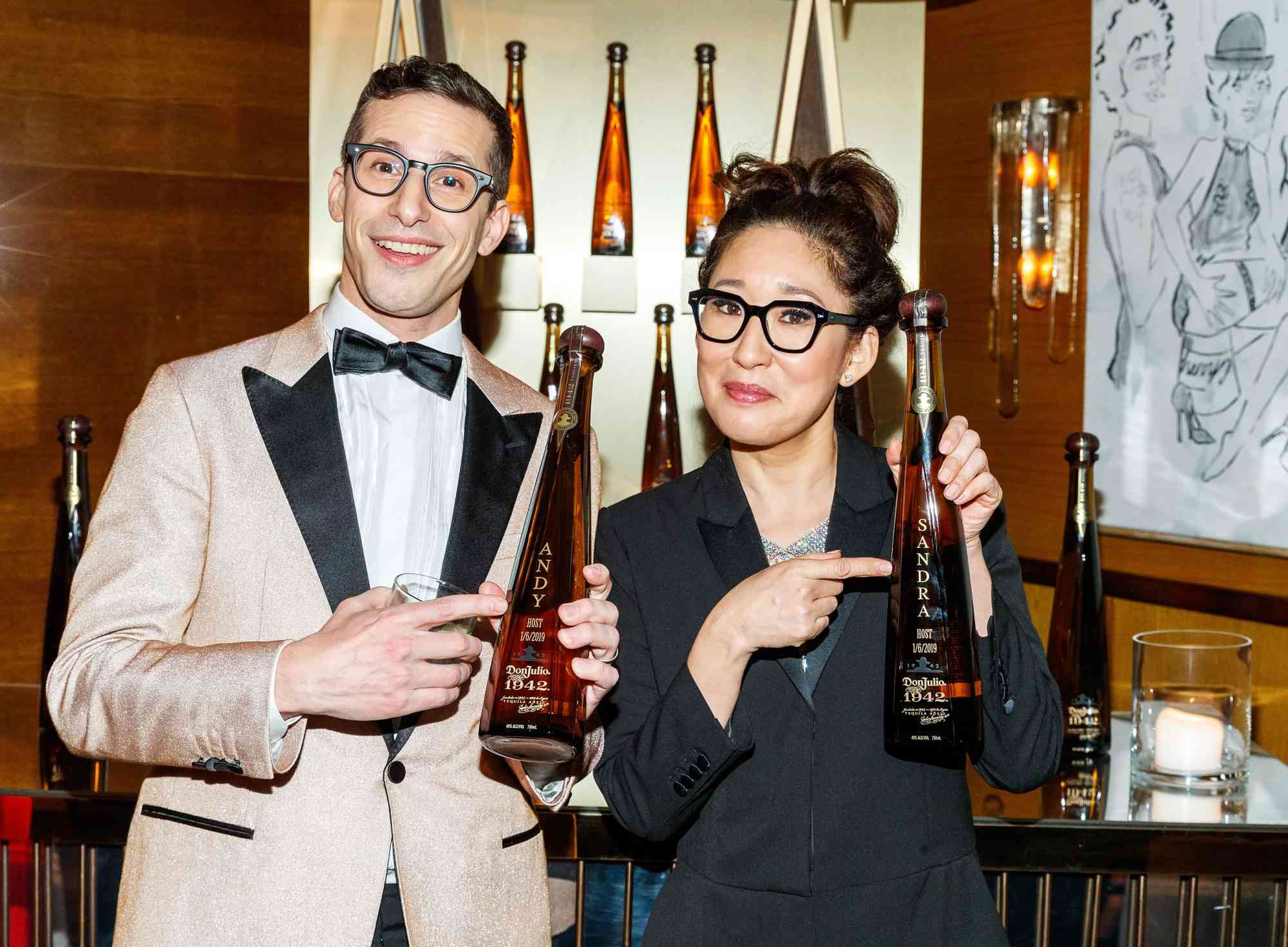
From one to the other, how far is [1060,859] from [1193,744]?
1.17 ft

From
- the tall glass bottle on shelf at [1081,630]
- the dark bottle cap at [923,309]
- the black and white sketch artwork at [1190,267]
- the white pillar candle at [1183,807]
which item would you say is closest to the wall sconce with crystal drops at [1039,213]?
the black and white sketch artwork at [1190,267]

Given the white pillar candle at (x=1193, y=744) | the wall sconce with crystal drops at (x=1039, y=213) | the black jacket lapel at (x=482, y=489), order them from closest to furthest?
the black jacket lapel at (x=482, y=489) < the white pillar candle at (x=1193, y=744) < the wall sconce with crystal drops at (x=1039, y=213)

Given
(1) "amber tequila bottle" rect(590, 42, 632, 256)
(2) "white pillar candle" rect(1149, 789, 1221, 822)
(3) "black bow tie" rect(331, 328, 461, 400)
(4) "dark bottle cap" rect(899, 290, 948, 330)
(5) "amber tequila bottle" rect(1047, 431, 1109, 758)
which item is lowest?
(2) "white pillar candle" rect(1149, 789, 1221, 822)

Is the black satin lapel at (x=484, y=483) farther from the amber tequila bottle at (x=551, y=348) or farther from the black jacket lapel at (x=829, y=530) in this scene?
the amber tequila bottle at (x=551, y=348)

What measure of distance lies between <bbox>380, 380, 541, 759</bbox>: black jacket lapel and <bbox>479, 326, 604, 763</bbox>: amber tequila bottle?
116 millimetres

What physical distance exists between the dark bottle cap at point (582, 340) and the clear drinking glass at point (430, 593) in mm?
283

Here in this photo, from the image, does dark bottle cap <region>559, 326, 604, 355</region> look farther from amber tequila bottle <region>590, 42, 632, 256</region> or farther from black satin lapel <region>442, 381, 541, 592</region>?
amber tequila bottle <region>590, 42, 632, 256</region>

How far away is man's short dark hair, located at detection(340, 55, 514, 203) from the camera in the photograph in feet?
5.04

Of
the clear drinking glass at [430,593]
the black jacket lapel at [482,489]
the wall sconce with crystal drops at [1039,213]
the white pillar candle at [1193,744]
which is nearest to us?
the clear drinking glass at [430,593]

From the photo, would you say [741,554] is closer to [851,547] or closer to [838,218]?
[851,547]

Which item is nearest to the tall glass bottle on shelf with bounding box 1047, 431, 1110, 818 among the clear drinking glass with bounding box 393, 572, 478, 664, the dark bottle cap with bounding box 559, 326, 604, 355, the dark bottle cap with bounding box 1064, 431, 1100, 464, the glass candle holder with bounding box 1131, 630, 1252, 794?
the dark bottle cap with bounding box 1064, 431, 1100, 464

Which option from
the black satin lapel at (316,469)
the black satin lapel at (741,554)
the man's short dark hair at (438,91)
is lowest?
the black satin lapel at (741,554)

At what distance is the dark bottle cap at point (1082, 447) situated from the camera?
212cm

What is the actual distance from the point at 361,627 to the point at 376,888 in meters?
0.38
